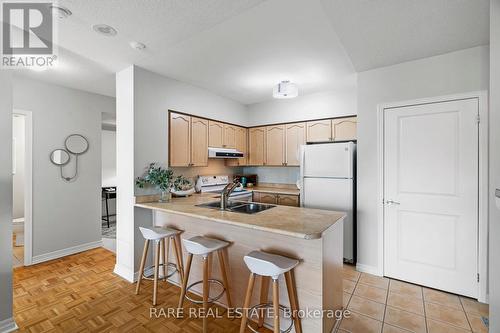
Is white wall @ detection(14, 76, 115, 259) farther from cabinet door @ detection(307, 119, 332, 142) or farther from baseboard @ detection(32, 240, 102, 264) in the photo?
cabinet door @ detection(307, 119, 332, 142)

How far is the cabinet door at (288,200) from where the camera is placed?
373 centimetres

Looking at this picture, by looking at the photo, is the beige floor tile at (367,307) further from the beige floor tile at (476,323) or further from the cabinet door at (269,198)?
the cabinet door at (269,198)

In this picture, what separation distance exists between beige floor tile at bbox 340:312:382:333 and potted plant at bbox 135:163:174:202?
232 centimetres

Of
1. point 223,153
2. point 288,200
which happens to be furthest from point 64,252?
point 288,200

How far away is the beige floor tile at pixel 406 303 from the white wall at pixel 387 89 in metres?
0.48

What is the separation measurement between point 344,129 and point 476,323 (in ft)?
8.66

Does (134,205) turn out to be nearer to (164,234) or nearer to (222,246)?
(164,234)

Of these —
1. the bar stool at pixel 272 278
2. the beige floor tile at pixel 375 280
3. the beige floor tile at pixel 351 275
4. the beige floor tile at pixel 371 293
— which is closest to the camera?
the bar stool at pixel 272 278

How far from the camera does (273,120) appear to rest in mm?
4449

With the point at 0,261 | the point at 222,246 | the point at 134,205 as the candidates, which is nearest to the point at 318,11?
the point at 222,246

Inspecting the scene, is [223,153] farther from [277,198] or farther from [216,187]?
[277,198]

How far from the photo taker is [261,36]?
2.14 metres

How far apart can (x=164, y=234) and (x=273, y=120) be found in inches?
117

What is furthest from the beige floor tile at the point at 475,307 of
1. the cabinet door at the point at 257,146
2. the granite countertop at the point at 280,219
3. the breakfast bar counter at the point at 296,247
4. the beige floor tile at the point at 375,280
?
the cabinet door at the point at 257,146
